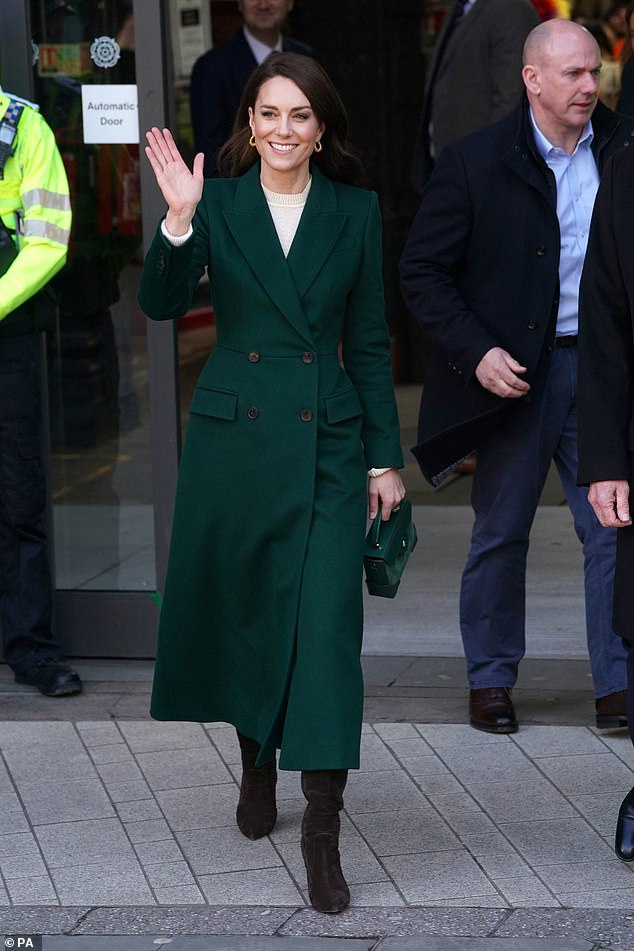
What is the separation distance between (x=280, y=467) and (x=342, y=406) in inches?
8.2

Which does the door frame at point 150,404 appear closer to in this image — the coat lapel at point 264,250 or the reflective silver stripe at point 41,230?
the reflective silver stripe at point 41,230

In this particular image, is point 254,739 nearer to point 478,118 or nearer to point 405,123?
point 478,118

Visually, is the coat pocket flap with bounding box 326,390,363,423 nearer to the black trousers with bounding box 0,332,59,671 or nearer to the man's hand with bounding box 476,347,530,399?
the man's hand with bounding box 476,347,530,399

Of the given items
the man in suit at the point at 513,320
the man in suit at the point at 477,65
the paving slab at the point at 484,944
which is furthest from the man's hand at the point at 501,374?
the man in suit at the point at 477,65

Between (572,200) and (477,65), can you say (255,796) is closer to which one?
(572,200)

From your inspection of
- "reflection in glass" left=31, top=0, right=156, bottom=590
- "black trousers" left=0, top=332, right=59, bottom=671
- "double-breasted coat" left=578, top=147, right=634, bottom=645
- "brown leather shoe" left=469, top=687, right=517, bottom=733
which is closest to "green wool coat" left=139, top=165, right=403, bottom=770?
"double-breasted coat" left=578, top=147, right=634, bottom=645

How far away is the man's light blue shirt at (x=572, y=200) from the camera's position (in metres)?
5.20

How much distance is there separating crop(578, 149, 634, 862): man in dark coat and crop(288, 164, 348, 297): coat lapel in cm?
61

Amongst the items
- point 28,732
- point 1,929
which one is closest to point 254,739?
point 1,929

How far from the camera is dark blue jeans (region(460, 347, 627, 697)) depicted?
5.26 m

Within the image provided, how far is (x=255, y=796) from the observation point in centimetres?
458

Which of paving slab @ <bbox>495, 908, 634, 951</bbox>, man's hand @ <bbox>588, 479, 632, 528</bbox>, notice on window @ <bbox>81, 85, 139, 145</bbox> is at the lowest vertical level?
paving slab @ <bbox>495, 908, 634, 951</bbox>

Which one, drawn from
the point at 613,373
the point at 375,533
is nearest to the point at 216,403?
the point at 375,533

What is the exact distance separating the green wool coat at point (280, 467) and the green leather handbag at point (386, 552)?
0.06 metres
